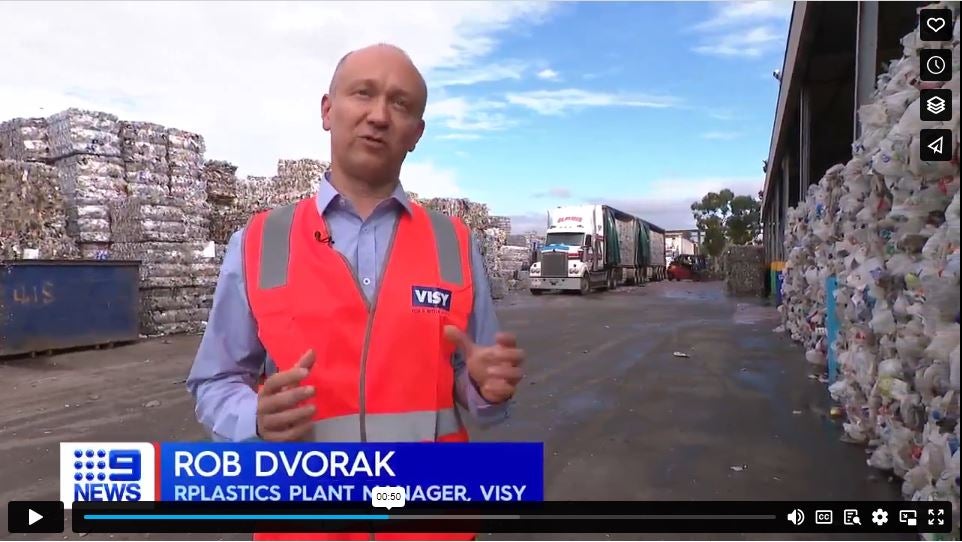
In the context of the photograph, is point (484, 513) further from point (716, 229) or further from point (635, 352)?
point (716, 229)

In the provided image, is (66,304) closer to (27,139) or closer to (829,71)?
(27,139)

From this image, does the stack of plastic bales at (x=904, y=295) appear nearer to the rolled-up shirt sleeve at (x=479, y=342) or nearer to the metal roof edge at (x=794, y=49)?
the rolled-up shirt sleeve at (x=479, y=342)

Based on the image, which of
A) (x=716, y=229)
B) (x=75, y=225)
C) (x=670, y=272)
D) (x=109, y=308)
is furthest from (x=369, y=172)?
(x=716, y=229)

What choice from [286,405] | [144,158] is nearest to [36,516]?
[286,405]

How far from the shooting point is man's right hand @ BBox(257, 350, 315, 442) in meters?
1.39

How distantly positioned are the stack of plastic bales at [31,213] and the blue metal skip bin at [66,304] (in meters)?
1.06

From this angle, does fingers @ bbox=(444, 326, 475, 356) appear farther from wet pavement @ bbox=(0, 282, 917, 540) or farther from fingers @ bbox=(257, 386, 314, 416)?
wet pavement @ bbox=(0, 282, 917, 540)

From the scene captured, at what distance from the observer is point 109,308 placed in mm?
11047

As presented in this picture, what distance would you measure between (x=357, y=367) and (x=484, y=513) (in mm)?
618

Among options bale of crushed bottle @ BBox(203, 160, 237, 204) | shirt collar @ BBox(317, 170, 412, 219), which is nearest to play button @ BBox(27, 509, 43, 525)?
shirt collar @ BBox(317, 170, 412, 219)

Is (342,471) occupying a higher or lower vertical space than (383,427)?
lower

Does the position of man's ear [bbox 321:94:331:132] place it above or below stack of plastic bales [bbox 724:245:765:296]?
above

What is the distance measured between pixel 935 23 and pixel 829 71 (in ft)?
34.3

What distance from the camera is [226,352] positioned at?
5.33 feet
